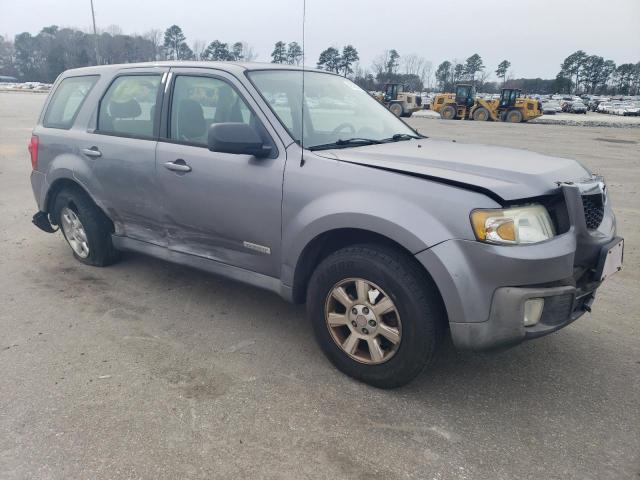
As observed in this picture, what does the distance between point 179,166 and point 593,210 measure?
8.72 ft

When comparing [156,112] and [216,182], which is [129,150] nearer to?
[156,112]

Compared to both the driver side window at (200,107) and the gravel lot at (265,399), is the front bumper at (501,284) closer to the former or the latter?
the gravel lot at (265,399)

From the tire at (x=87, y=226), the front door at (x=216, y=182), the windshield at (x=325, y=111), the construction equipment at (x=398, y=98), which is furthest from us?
the construction equipment at (x=398, y=98)

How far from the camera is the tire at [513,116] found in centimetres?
3293

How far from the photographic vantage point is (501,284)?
2516 millimetres

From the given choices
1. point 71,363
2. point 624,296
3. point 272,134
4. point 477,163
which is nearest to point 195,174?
point 272,134

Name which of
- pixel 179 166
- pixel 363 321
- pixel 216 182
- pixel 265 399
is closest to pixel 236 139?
pixel 216 182

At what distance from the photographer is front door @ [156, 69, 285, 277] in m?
3.29

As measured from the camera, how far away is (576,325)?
151 inches

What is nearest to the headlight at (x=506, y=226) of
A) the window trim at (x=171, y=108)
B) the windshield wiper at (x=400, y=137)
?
the windshield wiper at (x=400, y=137)

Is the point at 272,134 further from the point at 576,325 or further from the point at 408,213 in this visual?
the point at 576,325

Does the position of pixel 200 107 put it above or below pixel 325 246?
above

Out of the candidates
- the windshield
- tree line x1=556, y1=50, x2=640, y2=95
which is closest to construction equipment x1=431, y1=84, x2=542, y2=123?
the windshield

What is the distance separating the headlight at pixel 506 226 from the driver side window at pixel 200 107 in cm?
169
